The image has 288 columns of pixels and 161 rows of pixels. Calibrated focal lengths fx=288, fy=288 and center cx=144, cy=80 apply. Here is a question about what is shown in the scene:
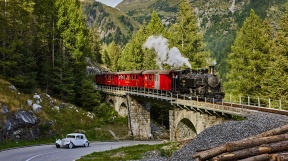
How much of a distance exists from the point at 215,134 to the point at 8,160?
15.8 meters

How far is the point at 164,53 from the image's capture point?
53781 millimetres

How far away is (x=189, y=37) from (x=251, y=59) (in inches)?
512

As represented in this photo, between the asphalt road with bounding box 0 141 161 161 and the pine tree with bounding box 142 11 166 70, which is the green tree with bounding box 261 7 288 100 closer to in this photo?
the asphalt road with bounding box 0 141 161 161

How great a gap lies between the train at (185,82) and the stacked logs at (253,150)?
11527 millimetres

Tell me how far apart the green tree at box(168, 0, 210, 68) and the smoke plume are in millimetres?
1870

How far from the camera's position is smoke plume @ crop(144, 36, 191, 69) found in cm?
4589

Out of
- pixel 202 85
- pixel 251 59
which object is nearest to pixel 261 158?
pixel 202 85

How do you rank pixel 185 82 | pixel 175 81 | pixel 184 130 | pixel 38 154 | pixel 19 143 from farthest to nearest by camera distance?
pixel 175 81
pixel 184 130
pixel 185 82
pixel 19 143
pixel 38 154

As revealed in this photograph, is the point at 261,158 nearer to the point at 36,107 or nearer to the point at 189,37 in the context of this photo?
the point at 36,107

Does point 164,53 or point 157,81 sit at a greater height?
point 164,53

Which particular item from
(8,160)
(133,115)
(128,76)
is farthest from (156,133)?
(8,160)

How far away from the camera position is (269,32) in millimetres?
44156

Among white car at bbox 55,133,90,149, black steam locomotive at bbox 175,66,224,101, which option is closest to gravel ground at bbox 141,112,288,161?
black steam locomotive at bbox 175,66,224,101

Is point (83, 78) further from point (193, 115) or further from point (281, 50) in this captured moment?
Answer: point (281, 50)
